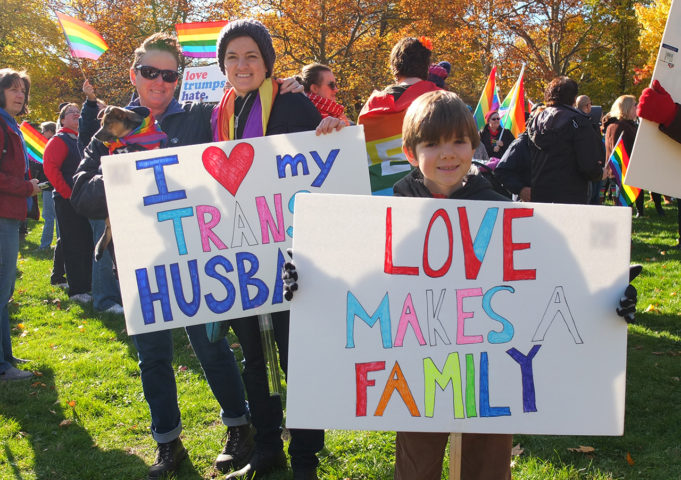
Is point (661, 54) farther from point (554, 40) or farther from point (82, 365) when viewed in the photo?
point (554, 40)

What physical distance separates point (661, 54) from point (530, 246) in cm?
185

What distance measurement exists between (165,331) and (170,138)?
3.25 ft

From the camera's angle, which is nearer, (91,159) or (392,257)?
(392,257)

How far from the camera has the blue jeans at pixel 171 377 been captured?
306cm

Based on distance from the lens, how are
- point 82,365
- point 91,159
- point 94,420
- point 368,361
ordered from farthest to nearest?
point 82,365
point 94,420
point 91,159
point 368,361

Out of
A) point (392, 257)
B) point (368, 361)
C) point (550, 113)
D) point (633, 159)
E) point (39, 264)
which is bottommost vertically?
point (39, 264)

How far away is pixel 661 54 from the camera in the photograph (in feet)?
10.3

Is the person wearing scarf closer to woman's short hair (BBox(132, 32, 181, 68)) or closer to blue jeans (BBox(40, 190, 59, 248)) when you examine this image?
woman's short hair (BBox(132, 32, 181, 68))

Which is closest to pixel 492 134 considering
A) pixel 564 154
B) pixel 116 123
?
pixel 564 154

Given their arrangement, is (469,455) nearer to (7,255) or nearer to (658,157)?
(658,157)

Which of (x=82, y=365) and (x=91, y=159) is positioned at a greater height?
(x=91, y=159)

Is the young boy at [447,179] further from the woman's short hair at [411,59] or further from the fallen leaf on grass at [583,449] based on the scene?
the woman's short hair at [411,59]

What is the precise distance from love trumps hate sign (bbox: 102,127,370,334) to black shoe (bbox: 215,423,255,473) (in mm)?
952

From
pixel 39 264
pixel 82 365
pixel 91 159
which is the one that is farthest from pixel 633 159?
pixel 39 264
